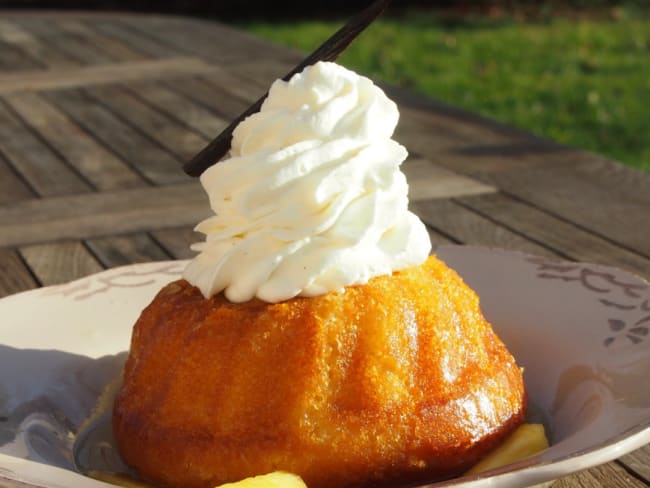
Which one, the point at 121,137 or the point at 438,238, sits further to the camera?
the point at 121,137

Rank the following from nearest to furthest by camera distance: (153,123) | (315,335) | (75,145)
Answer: (315,335)
(75,145)
(153,123)

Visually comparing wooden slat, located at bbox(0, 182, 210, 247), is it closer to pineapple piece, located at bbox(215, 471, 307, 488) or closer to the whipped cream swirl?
the whipped cream swirl

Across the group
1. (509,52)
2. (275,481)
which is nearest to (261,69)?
(509,52)

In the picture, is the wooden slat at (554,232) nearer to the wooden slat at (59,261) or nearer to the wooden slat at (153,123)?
the wooden slat at (59,261)

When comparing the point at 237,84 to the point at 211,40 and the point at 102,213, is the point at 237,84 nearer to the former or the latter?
the point at 211,40

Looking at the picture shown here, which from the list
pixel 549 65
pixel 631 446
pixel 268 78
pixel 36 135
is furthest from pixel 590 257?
pixel 549 65

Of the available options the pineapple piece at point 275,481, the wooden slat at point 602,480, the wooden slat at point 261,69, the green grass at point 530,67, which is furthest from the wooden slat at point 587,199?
the green grass at point 530,67

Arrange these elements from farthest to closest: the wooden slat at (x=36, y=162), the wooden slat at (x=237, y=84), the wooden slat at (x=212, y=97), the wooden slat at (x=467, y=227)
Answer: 1. the wooden slat at (x=237, y=84)
2. the wooden slat at (x=212, y=97)
3. the wooden slat at (x=36, y=162)
4. the wooden slat at (x=467, y=227)

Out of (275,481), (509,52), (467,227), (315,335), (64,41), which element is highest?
(315,335)
